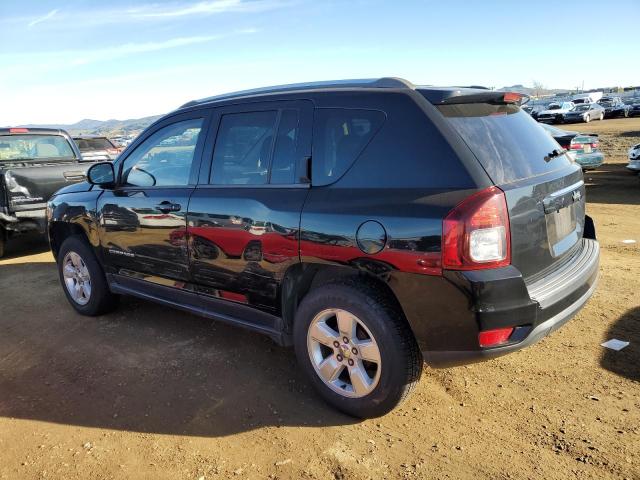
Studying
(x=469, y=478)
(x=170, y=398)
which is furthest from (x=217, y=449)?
(x=469, y=478)

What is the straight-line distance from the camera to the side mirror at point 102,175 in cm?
434

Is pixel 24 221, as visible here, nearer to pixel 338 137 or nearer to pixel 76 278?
pixel 76 278

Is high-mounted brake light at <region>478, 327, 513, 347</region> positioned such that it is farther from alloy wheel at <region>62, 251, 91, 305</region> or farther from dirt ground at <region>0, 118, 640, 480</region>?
alloy wheel at <region>62, 251, 91, 305</region>

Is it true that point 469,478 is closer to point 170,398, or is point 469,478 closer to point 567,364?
point 567,364

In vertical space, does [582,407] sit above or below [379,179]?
below

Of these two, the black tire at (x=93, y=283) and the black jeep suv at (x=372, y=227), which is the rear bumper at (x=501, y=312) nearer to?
the black jeep suv at (x=372, y=227)

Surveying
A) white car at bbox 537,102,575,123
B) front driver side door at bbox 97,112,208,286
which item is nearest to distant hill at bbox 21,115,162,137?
front driver side door at bbox 97,112,208,286

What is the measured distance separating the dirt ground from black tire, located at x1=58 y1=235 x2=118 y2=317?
0.97 ft

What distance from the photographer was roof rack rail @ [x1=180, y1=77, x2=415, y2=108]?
2.96 meters

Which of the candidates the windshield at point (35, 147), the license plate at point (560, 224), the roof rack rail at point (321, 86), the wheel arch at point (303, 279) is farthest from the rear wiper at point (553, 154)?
the windshield at point (35, 147)

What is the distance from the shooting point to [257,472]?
263 cm

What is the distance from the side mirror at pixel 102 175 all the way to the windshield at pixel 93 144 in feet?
33.5

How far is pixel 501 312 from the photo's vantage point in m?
2.53

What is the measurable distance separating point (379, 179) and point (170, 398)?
77.8 inches
